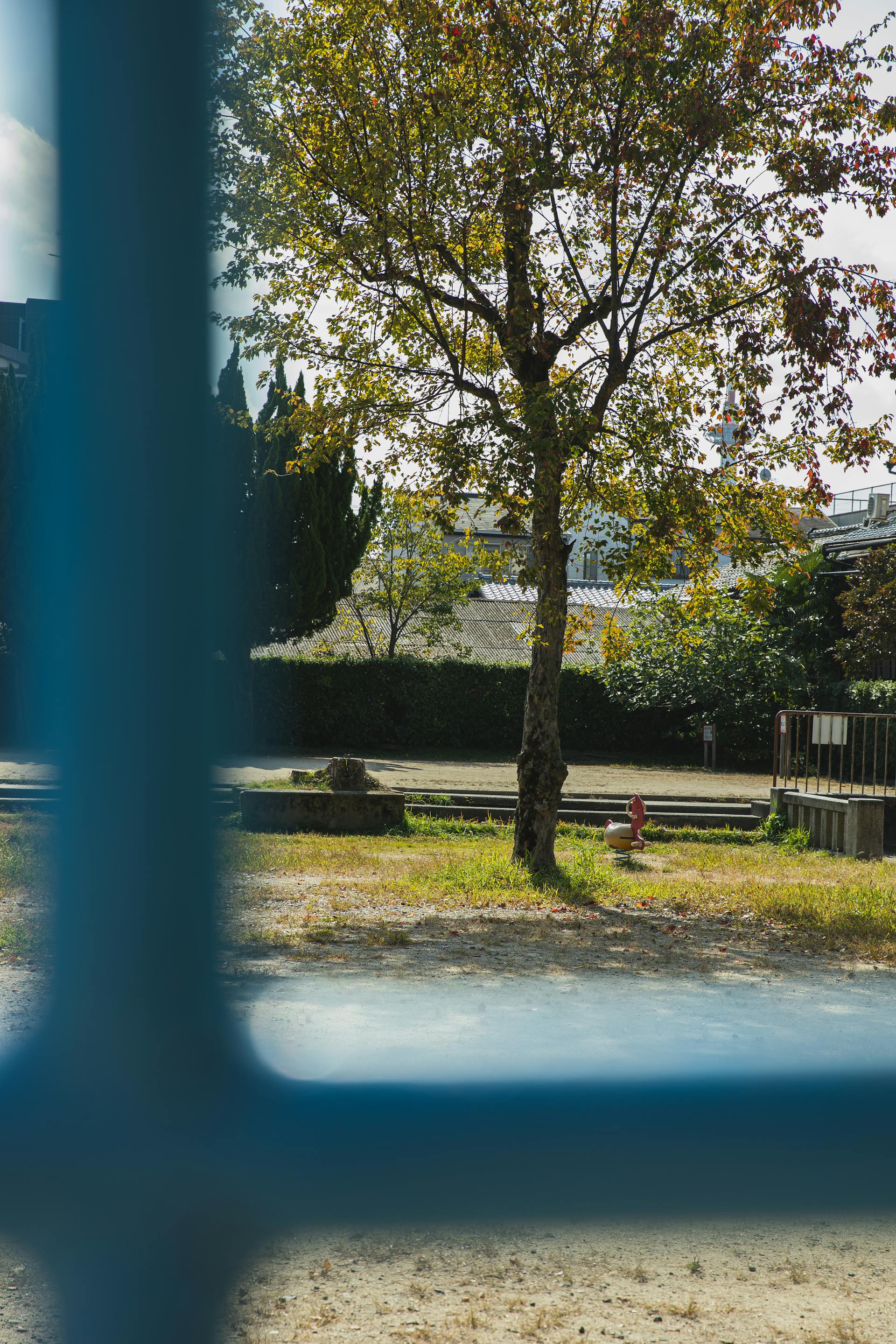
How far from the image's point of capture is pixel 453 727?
85.6 feet

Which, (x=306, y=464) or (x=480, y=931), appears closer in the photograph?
(x=480, y=931)

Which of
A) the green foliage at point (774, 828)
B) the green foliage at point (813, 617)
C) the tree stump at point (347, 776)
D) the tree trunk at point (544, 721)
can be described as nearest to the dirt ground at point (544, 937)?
the tree trunk at point (544, 721)

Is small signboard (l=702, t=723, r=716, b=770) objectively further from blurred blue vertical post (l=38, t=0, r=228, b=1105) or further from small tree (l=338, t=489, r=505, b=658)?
blurred blue vertical post (l=38, t=0, r=228, b=1105)

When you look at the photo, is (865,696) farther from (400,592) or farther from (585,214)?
(585,214)

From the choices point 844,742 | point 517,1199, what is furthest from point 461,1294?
point 844,742

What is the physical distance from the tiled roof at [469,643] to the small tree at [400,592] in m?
0.24

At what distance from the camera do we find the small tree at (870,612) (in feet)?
72.6

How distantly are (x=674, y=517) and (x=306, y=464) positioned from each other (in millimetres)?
3425

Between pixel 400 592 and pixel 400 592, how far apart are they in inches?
0.7

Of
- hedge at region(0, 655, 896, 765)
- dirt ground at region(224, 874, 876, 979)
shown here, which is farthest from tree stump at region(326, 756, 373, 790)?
hedge at region(0, 655, 896, 765)

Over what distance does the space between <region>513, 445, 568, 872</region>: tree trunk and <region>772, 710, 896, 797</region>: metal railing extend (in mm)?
5309

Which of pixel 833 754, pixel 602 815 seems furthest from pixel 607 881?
pixel 833 754

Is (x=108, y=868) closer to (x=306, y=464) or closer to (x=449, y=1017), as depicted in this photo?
(x=449, y=1017)

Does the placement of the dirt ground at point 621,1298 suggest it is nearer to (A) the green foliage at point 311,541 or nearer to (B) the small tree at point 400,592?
(A) the green foliage at point 311,541
